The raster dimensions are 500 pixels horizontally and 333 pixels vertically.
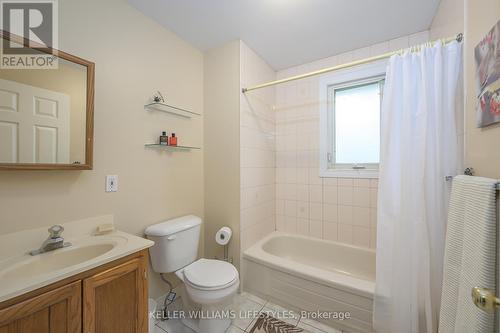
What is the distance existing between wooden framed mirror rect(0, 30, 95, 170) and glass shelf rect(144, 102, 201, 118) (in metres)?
0.41

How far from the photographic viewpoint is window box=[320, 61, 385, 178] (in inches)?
79.4

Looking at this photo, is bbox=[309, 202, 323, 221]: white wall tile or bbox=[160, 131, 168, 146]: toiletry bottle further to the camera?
bbox=[309, 202, 323, 221]: white wall tile

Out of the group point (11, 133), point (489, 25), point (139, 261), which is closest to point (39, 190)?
point (11, 133)

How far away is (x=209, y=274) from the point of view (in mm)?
1442

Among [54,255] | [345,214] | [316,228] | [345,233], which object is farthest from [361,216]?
[54,255]

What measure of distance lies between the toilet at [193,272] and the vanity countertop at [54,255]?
1.09 feet

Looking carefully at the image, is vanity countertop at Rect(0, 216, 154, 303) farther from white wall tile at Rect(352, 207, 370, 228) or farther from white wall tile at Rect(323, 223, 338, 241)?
white wall tile at Rect(352, 207, 370, 228)

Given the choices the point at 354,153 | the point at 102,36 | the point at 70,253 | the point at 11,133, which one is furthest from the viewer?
the point at 354,153

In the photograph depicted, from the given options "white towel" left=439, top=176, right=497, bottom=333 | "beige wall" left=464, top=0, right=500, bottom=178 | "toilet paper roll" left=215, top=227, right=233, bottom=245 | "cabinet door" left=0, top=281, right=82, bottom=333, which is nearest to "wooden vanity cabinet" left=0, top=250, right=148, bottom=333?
"cabinet door" left=0, top=281, right=82, bottom=333

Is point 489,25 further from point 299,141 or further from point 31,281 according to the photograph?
point 31,281

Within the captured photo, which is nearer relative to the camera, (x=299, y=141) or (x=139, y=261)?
(x=139, y=261)

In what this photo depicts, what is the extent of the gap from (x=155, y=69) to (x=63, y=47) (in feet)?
1.91

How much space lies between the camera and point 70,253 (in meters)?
1.07

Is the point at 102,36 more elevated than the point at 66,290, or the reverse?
the point at 102,36
